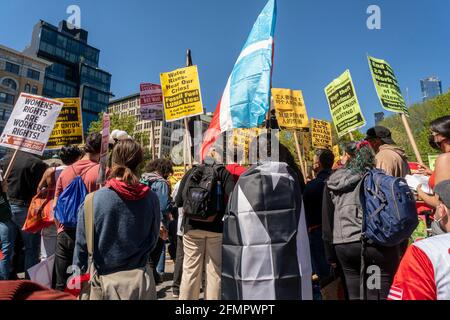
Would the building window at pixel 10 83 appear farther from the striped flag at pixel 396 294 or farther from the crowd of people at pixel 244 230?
the striped flag at pixel 396 294

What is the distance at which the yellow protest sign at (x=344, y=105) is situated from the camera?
6.48m

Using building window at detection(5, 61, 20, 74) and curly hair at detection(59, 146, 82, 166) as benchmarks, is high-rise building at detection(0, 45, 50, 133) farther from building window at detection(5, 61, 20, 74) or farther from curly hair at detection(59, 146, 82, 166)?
curly hair at detection(59, 146, 82, 166)

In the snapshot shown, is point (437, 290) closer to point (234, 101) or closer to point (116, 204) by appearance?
point (116, 204)

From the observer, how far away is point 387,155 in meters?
3.64

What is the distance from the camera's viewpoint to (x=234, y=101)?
3.37m

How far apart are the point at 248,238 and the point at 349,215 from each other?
110 cm

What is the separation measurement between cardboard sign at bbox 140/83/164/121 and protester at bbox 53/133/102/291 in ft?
15.3

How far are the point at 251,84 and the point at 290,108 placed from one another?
5.37 m

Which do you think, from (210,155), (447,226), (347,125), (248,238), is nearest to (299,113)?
(347,125)

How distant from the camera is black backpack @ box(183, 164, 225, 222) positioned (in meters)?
3.67

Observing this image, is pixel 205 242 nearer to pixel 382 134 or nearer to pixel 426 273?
pixel 382 134

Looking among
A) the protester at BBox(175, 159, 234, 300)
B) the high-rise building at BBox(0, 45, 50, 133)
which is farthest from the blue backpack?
the high-rise building at BBox(0, 45, 50, 133)

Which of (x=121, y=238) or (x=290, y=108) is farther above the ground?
(x=290, y=108)

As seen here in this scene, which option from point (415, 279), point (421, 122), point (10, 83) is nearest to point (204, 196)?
point (415, 279)
